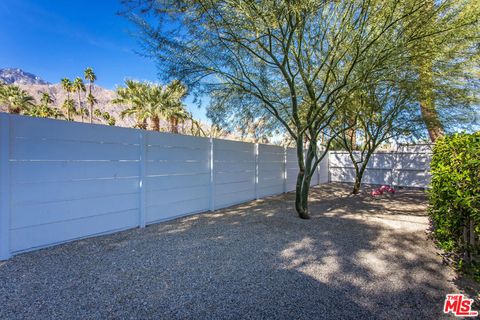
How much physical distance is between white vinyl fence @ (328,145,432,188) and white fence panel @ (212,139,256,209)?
271 inches

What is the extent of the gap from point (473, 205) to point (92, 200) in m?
4.35

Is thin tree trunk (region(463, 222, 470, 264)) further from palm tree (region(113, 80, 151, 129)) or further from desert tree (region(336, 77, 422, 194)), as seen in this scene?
palm tree (region(113, 80, 151, 129))

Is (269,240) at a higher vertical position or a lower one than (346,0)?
lower

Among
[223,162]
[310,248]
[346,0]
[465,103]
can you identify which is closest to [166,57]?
[223,162]

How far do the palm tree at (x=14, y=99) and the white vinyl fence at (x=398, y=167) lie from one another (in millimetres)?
22390

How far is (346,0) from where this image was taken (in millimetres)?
3709

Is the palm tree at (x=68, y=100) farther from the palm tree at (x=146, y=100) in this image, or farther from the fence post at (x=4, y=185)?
the fence post at (x=4, y=185)

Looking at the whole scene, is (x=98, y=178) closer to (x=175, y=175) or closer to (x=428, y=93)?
(x=175, y=175)

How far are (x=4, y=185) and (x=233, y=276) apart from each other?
2697mm

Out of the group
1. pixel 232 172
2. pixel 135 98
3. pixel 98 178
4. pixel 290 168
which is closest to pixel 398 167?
pixel 290 168

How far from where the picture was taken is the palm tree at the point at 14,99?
56.5 ft

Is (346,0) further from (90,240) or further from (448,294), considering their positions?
(90,240)

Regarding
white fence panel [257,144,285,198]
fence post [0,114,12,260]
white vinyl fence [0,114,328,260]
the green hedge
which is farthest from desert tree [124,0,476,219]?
white fence panel [257,144,285,198]

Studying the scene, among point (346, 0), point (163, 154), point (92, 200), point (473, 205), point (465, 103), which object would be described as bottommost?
point (92, 200)
